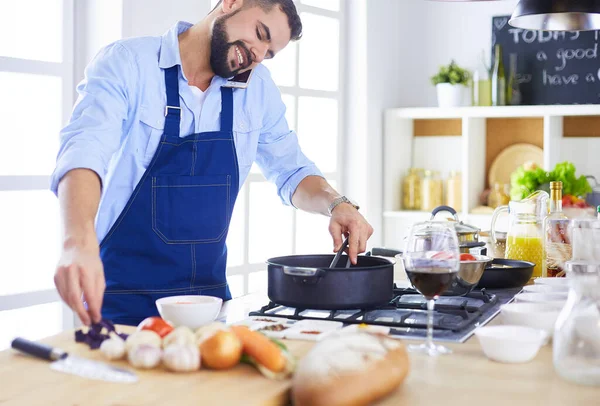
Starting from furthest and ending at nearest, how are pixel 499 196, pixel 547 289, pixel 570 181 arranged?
pixel 499 196, pixel 570 181, pixel 547 289

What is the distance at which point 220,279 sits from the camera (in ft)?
7.87

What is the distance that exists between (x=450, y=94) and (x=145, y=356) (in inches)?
159

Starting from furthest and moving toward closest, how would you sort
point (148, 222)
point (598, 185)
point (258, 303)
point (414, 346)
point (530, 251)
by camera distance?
point (598, 185) < point (530, 251) < point (148, 222) < point (258, 303) < point (414, 346)

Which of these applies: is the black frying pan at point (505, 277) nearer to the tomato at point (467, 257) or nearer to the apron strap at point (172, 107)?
the tomato at point (467, 257)

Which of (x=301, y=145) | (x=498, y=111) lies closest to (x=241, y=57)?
(x=301, y=145)

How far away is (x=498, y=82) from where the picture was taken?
16.5 ft

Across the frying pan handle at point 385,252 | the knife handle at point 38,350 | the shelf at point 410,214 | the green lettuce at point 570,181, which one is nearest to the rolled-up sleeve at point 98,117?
the knife handle at point 38,350

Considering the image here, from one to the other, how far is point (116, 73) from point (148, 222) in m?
0.41

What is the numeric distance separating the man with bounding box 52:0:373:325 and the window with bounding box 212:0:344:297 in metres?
1.75

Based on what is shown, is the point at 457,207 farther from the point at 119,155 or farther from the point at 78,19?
the point at 119,155

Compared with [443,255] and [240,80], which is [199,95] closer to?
[240,80]

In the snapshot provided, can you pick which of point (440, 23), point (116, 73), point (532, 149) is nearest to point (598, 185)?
point (532, 149)

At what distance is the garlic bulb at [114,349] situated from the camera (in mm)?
1391

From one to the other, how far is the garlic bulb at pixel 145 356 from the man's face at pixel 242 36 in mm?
1135
